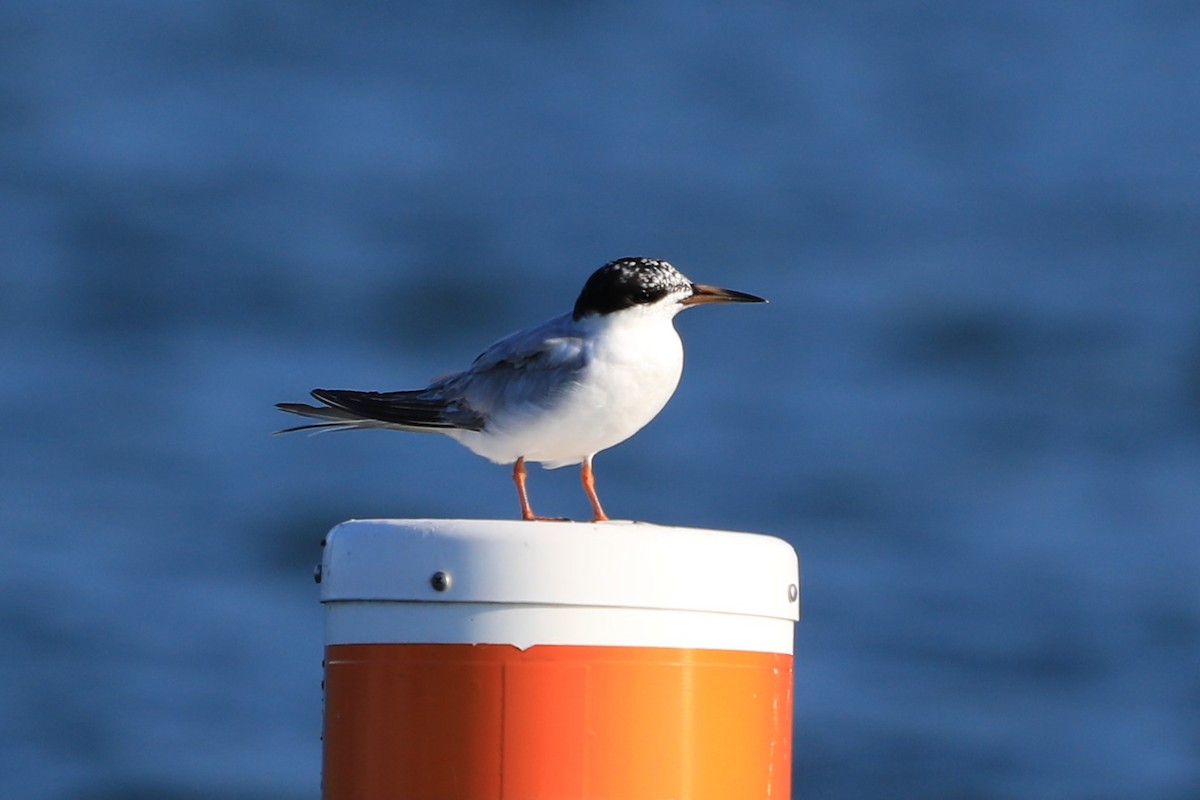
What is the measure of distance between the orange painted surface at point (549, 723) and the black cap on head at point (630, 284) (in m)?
1.51

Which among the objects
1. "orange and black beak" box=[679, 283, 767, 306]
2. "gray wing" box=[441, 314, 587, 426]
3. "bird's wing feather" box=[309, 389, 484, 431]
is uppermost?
"orange and black beak" box=[679, 283, 767, 306]

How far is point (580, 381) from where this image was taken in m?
4.34

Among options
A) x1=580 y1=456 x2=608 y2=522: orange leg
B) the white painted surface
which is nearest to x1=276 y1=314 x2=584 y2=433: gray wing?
x1=580 y1=456 x2=608 y2=522: orange leg

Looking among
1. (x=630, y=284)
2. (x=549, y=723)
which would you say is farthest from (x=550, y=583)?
(x=630, y=284)

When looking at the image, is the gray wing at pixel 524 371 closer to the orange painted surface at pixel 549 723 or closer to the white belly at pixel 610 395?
the white belly at pixel 610 395

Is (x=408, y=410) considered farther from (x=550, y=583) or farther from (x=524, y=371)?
(x=550, y=583)

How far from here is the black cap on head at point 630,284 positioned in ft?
14.3

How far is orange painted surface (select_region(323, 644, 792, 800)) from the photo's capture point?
9.66 feet

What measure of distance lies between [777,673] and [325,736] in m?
0.86

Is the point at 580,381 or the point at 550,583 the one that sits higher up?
the point at 580,381

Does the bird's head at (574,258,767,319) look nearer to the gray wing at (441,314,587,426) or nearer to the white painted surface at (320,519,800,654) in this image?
the gray wing at (441,314,587,426)

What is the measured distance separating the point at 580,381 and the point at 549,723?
1.52m

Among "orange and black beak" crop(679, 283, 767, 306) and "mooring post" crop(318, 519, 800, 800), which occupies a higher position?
"orange and black beak" crop(679, 283, 767, 306)

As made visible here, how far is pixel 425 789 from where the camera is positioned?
2.99 m
